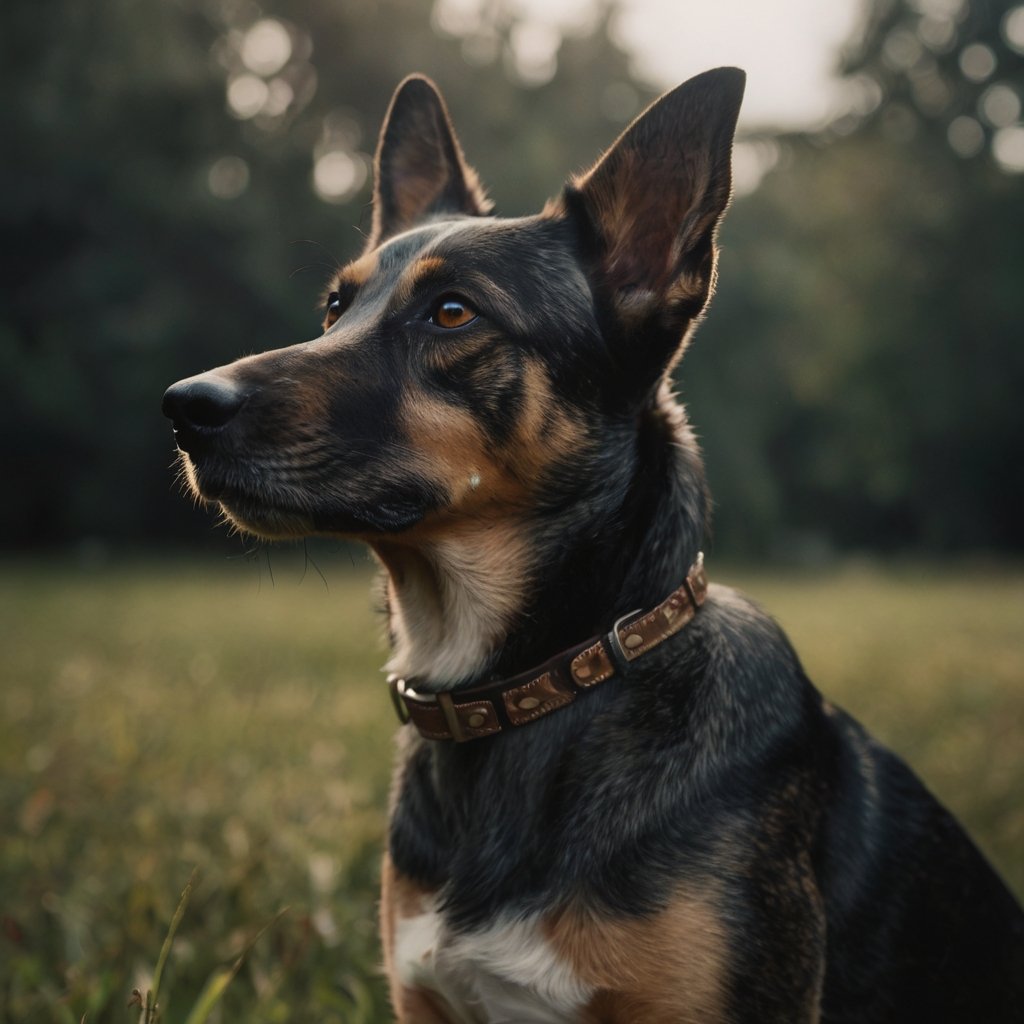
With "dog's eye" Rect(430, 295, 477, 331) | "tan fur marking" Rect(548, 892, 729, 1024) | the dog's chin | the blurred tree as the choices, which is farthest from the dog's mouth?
the blurred tree

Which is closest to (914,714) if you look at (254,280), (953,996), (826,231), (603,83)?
(953,996)

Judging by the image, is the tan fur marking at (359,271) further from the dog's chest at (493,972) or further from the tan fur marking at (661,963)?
the tan fur marking at (661,963)

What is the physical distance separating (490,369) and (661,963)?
1535 millimetres

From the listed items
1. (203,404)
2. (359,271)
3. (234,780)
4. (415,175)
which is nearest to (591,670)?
(203,404)

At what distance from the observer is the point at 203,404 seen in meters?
2.70

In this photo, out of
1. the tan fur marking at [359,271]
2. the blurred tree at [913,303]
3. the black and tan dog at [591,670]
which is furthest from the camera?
the blurred tree at [913,303]

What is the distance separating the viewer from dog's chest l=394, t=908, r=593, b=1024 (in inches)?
98.9

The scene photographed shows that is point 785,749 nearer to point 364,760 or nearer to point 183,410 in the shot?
point 183,410

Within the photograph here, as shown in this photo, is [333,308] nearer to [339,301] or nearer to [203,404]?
[339,301]

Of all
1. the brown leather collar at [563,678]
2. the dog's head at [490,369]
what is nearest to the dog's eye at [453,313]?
the dog's head at [490,369]

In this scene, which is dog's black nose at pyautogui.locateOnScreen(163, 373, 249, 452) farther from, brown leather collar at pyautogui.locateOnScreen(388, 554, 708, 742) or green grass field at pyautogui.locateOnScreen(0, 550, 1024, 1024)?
green grass field at pyautogui.locateOnScreen(0, 550, 1024, 1024)

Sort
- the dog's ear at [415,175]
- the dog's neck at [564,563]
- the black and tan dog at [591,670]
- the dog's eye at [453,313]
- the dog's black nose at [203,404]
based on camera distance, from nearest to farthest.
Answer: the black and tan dog at [591,670]
the dog's black nose at [203,404]
the dog's neck at [564,563]
the dog's eye at [453,313]
the dog's ear at [415,175]

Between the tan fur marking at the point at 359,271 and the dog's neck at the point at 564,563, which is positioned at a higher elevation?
the tan fur marking at the point at 359,271

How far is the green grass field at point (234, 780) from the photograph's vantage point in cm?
356
